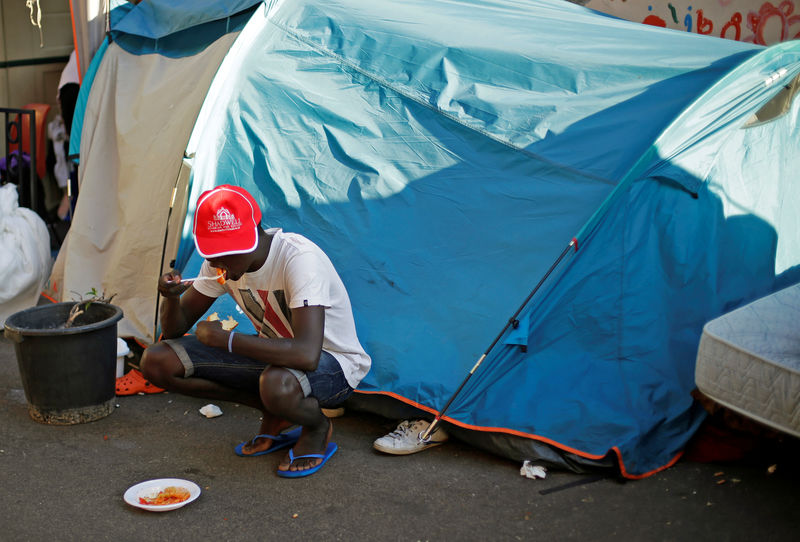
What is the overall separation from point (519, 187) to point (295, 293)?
3.59ft

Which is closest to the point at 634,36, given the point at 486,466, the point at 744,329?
the point at 744,329

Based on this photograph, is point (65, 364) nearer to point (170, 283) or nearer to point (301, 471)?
point (170, 283)

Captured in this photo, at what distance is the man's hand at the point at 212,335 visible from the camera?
9.61 ft

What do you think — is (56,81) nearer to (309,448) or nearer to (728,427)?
(309,448)

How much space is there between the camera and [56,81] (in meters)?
6.73

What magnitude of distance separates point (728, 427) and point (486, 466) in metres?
0.97

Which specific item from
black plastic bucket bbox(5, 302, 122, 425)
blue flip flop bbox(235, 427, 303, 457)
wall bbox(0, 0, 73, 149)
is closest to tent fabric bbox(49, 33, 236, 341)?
black plastic bucket bbox(5, 302, 122, 425)

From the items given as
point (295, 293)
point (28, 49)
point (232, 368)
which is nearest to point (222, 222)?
point (295, 293)

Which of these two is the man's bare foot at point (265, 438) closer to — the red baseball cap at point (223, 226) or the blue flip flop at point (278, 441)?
the blue flip flop at point (278, 441)

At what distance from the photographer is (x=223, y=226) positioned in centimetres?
288

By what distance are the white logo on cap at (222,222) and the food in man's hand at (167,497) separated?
3.18ft

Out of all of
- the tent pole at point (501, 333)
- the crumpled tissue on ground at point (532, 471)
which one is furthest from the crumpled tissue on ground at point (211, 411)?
the crumpled tissue on ground at point (532, 471)

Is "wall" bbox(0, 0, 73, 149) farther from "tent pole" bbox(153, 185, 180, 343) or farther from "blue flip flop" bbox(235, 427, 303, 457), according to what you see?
"blue flip flop" bbox(235, 427, 303, 457)

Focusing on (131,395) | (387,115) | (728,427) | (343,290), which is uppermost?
(387,115)
